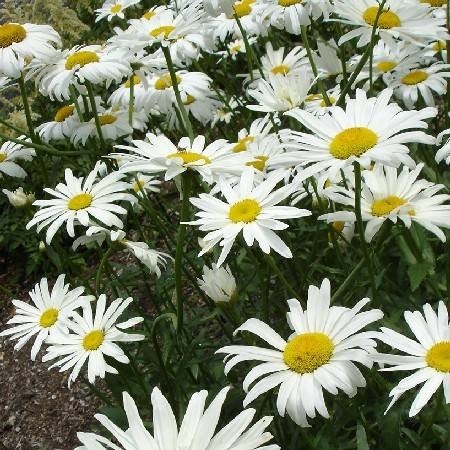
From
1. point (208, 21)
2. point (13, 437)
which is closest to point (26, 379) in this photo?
point (13, 437)

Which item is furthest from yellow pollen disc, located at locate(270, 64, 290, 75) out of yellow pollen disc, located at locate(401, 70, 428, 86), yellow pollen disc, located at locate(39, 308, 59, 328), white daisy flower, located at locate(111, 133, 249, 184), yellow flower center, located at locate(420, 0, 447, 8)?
yellow pollen disc, located at locate(39, 308, 59, 328)

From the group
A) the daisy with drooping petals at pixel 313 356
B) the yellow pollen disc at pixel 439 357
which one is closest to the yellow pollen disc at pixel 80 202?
the daisy with drooping petals at pixel 313 356

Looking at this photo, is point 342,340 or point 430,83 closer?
point 342,340

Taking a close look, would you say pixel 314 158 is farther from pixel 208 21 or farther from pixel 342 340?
pixel 208 21

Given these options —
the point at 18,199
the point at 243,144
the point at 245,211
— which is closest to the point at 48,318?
the point at 18,199

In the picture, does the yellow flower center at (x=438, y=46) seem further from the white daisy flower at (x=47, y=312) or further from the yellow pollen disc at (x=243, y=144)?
the white daisy flower at (x=47, y=312)

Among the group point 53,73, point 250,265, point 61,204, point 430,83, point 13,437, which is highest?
point 53,73

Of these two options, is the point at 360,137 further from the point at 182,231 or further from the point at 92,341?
the point at 92,341

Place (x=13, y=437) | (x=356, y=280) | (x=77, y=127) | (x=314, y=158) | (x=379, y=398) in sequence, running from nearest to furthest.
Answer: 1. (x=314, y=158)
2. (x=379, y=398)
3. (x=356, y=280)
4. (x=77, y=127)
5. (x=13, y=437)
